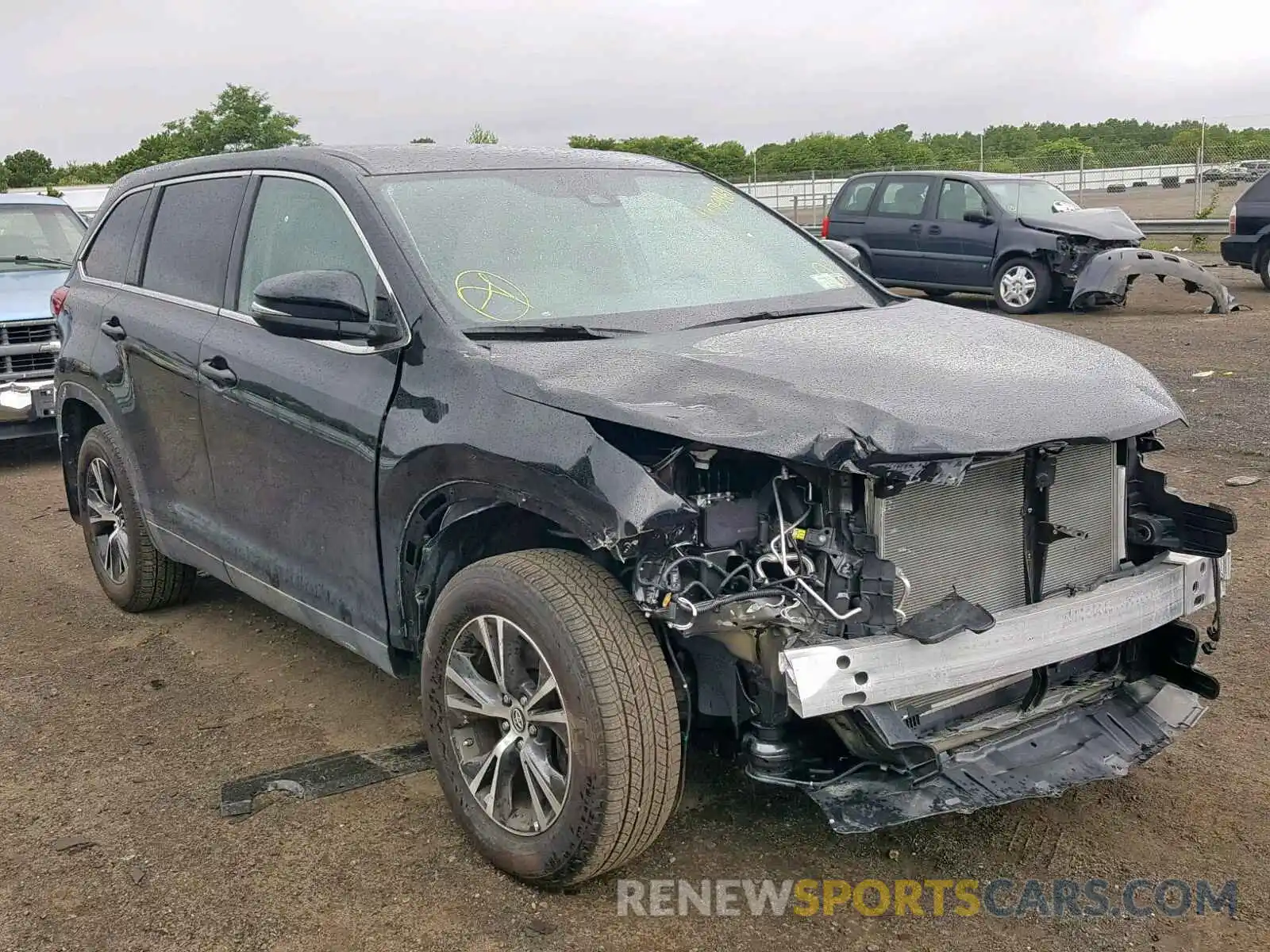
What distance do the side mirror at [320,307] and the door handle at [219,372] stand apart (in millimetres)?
557

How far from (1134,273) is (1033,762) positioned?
11.5 meters

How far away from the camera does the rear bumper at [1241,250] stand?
15422mm

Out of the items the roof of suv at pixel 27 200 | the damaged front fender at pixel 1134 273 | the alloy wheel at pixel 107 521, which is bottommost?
the alloy wheel at pixel 107 521

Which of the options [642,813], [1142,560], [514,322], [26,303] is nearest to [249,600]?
[514,322]

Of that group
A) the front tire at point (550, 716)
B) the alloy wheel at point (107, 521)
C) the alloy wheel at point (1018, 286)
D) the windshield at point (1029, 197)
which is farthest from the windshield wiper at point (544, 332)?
the windshield at point (1029, 197)

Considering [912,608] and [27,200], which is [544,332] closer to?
[912,608]

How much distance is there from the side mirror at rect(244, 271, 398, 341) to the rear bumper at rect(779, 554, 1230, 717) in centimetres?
161

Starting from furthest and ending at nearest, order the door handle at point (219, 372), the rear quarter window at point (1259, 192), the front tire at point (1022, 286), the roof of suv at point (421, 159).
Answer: the rear quarter window at point (1259, 192)
the front tire at point (1022, 286)
the door handle at point (219, 372)
the roof of suv at point (421, 159)

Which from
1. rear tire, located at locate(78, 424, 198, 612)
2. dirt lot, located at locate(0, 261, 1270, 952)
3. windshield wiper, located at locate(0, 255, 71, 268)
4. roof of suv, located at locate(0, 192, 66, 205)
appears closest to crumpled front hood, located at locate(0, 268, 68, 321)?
windshield wiper, located at locate(0, 255, 71, 268)

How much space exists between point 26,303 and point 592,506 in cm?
756

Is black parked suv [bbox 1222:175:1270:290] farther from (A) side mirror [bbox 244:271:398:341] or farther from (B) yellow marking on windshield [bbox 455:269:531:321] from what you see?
(A) side mirror [bbox 244:271:398:341]

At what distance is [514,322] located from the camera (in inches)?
141

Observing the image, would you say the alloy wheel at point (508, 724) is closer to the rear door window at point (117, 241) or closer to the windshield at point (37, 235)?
the rear door window at point (117, 241)

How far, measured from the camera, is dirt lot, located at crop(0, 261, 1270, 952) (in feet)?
10.0
